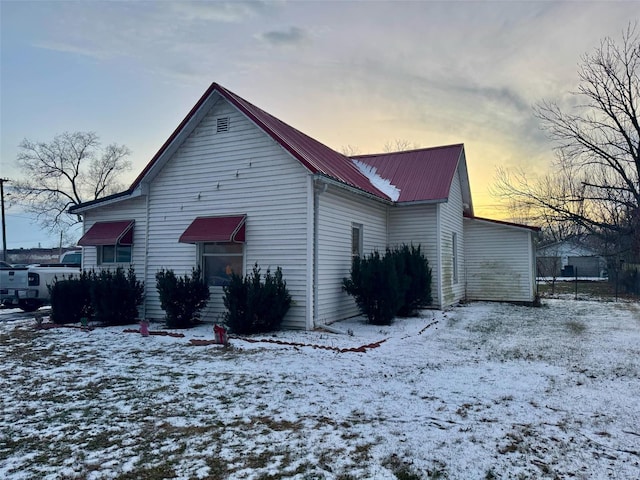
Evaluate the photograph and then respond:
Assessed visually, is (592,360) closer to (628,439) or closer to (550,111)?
(628,439)

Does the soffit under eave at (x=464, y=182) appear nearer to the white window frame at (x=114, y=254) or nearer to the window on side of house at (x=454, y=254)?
the window on side of house at (x=454, y=254)

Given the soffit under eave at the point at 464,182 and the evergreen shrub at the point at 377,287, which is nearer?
the evergreen shrub at the point at 377,287

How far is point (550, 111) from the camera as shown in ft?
75.3

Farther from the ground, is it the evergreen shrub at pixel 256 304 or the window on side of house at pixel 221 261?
the window on side of house at pixel 221 261

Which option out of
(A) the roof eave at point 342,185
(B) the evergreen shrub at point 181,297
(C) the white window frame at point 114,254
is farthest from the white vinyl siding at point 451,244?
(C) the white window frame at point 114,254

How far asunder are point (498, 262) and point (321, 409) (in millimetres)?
14066

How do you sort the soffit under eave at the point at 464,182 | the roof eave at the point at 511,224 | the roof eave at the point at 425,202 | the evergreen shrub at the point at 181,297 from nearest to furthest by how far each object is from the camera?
1. the evergreen shrub at the point at 181,297
2. the roof eave at the point at 425,202
3. the roof eave at the point at 511,224
4. the soffit under eave at the point at 464,182

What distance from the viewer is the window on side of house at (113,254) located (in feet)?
40.7

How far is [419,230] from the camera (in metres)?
14.0

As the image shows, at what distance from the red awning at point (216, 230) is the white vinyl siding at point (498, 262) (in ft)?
34.9

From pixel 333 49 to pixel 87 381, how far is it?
36.6ft

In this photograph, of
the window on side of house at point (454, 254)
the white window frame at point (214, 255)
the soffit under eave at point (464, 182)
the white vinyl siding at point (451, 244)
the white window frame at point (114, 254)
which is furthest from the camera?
the soffit under eave at point (464, 182)

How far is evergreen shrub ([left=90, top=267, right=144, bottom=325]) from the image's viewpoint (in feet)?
35.9

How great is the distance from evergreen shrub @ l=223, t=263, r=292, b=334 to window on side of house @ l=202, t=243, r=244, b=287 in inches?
47.3
